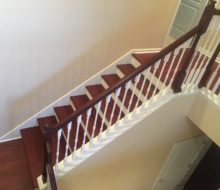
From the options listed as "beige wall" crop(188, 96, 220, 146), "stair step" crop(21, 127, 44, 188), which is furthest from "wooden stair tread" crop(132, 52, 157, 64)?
"stair step" crop(21, 127, 44, 188)

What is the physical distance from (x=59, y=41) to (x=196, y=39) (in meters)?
1.62

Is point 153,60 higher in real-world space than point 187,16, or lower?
lower

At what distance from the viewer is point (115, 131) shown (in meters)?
2.46

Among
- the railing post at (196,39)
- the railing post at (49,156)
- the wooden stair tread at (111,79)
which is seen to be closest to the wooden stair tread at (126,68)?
the wooden stair tread at (111,79)

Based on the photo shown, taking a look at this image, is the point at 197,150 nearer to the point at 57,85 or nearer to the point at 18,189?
the point at 57,85

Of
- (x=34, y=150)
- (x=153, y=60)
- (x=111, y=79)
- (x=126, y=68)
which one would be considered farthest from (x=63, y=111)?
(x=153, y=60)

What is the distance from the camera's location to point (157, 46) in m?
3.89

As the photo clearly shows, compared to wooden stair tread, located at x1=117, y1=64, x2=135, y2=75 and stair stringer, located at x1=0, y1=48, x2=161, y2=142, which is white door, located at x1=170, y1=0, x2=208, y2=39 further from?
wooden stair tread, located at x1=117, y1=64, x2=135, y2=75

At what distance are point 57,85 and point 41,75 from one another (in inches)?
11.0

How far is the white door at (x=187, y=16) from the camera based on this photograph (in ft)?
Result: 11.1

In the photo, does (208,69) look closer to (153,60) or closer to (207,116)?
(207,116)

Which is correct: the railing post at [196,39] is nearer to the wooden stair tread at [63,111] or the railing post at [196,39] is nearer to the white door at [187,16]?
the white door at [187,16]

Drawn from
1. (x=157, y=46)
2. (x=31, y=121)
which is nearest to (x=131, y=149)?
(x=31, y=121)

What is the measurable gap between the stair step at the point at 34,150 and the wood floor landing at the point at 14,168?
13cm
